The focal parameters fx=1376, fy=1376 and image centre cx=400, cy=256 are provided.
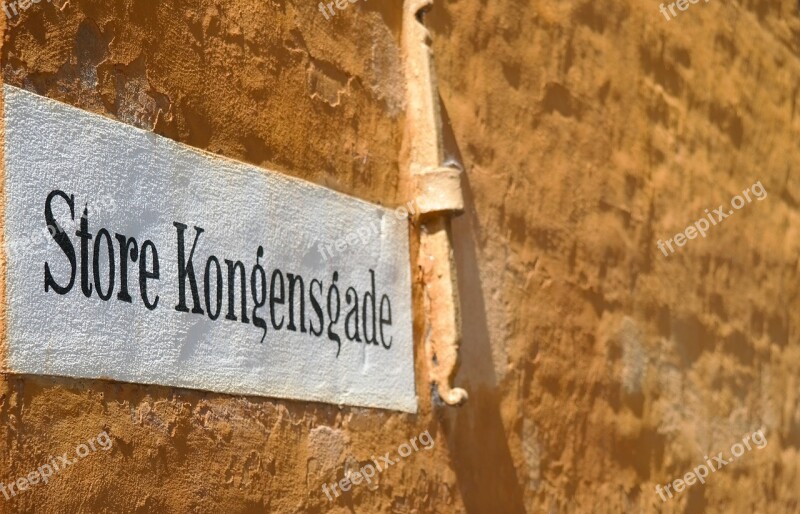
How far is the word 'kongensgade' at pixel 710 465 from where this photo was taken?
18.3ft

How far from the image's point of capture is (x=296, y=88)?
3.88m

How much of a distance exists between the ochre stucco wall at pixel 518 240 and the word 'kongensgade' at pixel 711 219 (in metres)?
0.04

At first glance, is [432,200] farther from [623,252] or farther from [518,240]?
[623,252]

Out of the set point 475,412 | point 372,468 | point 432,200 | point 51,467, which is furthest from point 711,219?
point 51,467

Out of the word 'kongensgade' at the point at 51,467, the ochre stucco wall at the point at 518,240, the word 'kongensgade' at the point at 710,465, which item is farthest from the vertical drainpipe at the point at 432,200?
the word 'kongensgade' at the point at 710,465

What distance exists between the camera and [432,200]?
14.0ft

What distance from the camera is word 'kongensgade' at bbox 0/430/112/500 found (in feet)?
9.16

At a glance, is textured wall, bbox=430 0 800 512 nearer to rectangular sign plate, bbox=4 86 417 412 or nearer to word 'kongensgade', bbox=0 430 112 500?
rectangular sign plate, bbox=4 86 417 412

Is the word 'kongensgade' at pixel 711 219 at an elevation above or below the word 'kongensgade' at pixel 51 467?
above

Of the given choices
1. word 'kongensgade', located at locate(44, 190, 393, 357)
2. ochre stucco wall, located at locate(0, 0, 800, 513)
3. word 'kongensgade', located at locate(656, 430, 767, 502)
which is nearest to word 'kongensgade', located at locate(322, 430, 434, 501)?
ochre stucco wall, located at locate(0, 0, 800, 513)

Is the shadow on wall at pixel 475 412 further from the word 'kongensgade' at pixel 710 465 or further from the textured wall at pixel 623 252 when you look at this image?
the word 'kongensgade' at pixel 710 465

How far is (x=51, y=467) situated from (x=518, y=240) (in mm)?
2284

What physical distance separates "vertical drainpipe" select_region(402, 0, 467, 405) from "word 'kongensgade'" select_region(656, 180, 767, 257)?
169 centimetres

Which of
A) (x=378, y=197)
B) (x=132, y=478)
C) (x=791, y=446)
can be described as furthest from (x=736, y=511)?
(x=132, y=478)
